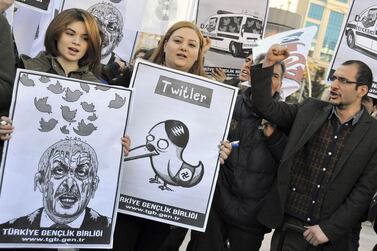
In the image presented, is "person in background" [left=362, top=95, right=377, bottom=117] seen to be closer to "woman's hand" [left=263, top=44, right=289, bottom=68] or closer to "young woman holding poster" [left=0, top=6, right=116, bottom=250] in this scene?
"woman's hand" [left=263, top=44, right=289, bottom=68]

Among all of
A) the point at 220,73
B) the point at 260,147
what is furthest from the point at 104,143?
the point at 220,73

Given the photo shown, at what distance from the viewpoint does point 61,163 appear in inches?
106

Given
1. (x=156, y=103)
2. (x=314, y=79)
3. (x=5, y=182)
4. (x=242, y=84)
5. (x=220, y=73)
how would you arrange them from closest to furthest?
(x=5, y=182), (x=156, y=103), (x=242, y=84), (x=220, y=73), (x=314, y=79)

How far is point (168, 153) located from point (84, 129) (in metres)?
0.55

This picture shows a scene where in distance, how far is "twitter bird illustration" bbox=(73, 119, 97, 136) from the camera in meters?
2.71

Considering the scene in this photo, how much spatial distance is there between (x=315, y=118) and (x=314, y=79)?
4917 centimetres

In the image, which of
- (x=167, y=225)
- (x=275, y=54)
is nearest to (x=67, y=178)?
(x=167, y=225)

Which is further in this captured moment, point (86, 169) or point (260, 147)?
point (260, 147)

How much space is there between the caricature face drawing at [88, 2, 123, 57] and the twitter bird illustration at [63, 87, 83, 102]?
2231 millimetres

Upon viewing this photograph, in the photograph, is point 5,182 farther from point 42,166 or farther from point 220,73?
point 220,73

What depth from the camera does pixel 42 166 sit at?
264 cm

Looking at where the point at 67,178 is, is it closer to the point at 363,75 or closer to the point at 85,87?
the point at 85,87

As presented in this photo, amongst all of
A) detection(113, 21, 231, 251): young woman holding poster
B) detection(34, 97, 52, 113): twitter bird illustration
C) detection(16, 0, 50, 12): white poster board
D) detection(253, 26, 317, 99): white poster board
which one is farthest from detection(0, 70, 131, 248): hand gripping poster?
detection(16, 0, 50, 12): white poster board

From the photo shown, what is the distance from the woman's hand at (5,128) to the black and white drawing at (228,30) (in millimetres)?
2598
